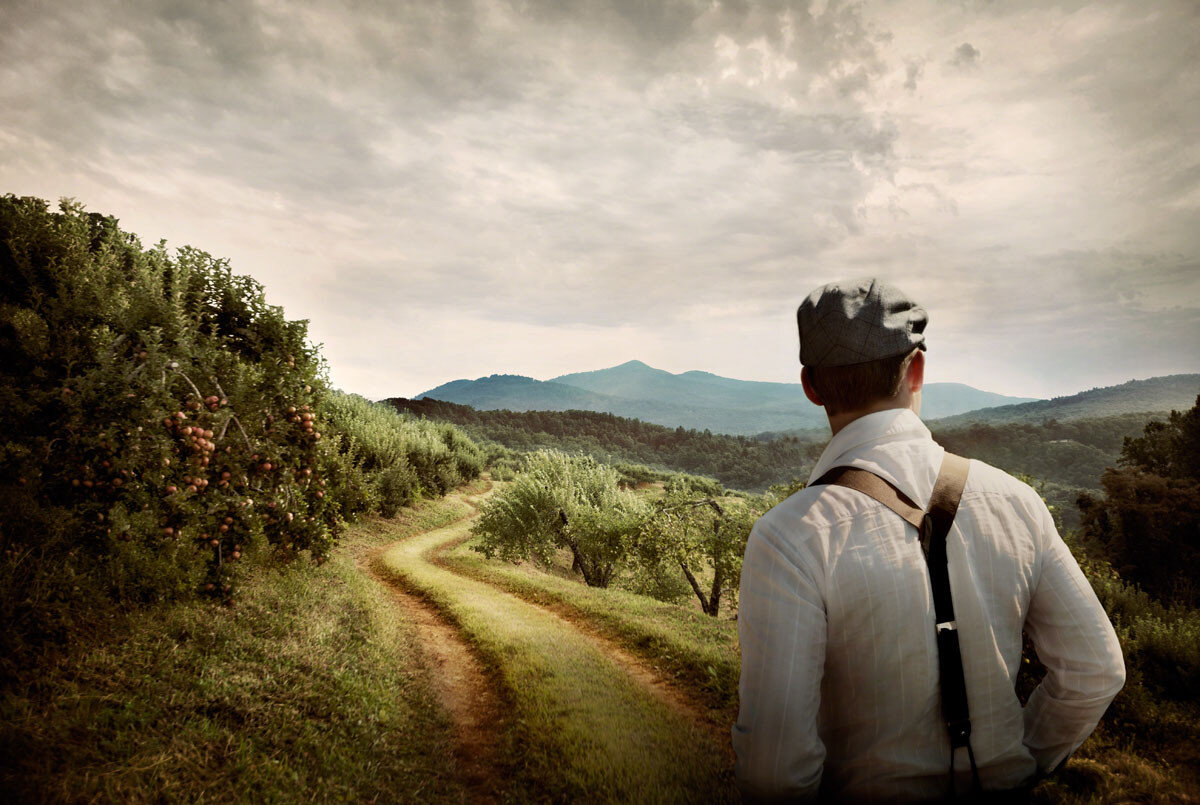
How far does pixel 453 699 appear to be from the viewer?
291 inches

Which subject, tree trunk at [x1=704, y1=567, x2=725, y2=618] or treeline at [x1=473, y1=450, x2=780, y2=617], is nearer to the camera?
treeline at [x1=473, y1=450, x2=780, y2=617]

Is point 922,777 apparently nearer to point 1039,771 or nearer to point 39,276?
point 1039,771

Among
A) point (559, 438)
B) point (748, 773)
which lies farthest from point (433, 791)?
point (559, 438)

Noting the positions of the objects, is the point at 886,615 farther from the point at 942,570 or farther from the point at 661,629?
the point at 661,629

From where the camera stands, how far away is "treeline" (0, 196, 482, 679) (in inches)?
187

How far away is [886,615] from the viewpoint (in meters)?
1.65

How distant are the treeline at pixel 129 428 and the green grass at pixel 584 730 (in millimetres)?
3790

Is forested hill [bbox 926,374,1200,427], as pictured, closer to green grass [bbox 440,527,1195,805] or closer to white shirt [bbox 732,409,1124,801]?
green grass [bbox 440,527,1195,805]

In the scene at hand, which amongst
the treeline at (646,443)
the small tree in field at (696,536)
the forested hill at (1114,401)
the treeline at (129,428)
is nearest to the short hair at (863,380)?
the treeline at (129,428)

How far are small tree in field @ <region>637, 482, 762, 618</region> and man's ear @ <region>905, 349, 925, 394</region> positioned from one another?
38.9 feet

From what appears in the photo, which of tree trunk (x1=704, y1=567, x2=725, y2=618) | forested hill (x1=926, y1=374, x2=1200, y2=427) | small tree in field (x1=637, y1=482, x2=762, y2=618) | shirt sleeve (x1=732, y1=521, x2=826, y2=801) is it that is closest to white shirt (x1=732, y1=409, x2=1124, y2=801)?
shirt sleeve (x1=732, y1=521, x2=826, y2=801)

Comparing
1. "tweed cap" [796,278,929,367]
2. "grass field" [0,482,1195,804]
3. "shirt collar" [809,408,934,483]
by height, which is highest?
"tweed cap" [796,278,929,367]

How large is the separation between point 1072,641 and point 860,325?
1342mm

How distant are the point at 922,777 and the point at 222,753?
5557mm
